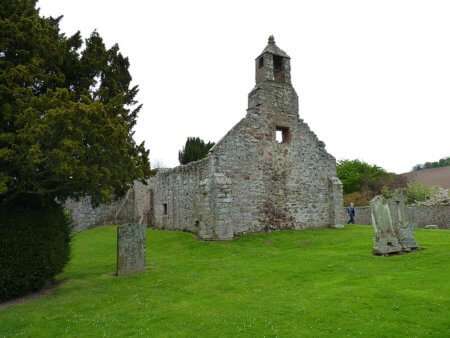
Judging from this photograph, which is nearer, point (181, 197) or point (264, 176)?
point (264, 176)

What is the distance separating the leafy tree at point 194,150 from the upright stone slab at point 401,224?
18.6m

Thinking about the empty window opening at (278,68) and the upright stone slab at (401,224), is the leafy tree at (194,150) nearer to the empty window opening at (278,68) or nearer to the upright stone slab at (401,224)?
the empty window opening at (278,68)

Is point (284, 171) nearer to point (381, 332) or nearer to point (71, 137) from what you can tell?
point (71, 137)

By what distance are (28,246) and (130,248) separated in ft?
10.3

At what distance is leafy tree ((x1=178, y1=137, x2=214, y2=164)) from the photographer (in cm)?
3022

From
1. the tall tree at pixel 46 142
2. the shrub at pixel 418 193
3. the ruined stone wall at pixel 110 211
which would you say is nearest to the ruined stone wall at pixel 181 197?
the ruined stone wall at pixel 110 211

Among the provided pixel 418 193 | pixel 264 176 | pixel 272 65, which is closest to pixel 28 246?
pixel 264 176

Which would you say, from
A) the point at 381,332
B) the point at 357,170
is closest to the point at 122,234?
the point at 381,332

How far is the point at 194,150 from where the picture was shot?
30484 mm

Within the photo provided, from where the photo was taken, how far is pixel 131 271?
11781mm

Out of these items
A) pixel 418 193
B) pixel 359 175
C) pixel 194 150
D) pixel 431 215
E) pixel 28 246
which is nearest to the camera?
pixel 28 246

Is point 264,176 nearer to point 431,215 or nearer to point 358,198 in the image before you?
point 431,215

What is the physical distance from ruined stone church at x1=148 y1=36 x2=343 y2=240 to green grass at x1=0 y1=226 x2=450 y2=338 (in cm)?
372

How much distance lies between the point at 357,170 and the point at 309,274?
38.1 m
